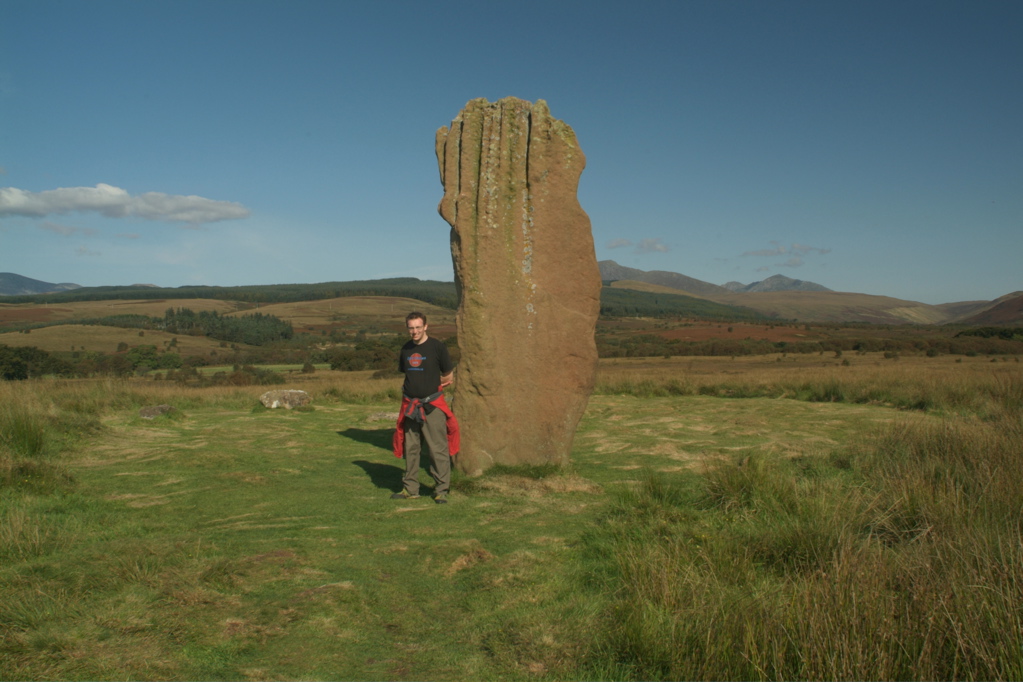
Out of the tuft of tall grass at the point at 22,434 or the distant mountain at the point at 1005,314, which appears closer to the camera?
the tuft of tall grass at the point at 22,434

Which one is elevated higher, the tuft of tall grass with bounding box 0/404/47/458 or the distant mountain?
the distant mountain

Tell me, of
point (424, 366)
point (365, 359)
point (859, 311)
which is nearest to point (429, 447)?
point (424, 366)

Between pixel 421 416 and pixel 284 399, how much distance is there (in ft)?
27.9

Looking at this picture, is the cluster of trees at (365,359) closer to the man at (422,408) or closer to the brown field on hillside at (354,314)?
the man at (422,408)

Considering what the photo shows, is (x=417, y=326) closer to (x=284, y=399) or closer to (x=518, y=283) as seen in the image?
(x=518, y=283)

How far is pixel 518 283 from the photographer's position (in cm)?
878

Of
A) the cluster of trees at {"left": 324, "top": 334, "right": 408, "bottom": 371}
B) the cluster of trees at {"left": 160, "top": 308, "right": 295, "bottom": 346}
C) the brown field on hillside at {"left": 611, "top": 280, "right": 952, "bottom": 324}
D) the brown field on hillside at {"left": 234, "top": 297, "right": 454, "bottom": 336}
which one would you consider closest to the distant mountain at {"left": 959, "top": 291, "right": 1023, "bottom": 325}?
the brown field on hillside at {"left": 611, "top": 280, "right": 952, "bottom": 324}

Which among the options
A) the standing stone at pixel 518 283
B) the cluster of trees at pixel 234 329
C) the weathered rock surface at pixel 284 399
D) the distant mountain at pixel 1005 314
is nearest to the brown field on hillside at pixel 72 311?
the cluster of trees at pixel 234 329

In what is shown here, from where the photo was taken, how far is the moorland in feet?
10.6

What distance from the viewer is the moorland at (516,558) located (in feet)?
10.6

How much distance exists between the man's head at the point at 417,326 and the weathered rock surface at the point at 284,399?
8.32 m

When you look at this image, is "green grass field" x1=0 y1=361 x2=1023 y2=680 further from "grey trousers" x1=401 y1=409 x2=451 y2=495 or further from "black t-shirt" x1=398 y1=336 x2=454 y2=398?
"black t-shirt" x1=398 y1=336 x2=454 y2=398

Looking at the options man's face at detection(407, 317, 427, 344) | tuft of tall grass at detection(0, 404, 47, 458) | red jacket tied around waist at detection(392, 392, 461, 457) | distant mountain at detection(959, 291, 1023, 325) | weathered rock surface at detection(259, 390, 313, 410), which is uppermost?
distant mountain at detection(959, 291, 1023, 325)

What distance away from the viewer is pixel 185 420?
1299 centimetres
